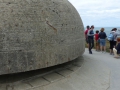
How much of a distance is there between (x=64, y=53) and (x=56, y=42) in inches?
20.7

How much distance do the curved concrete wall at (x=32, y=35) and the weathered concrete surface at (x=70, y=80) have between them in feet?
1.75

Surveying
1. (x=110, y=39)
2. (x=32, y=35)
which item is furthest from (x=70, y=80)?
(x=110, y=39)

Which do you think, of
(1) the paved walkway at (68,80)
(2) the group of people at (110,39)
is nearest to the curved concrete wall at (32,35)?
(1) the paved walkway at (68,80)

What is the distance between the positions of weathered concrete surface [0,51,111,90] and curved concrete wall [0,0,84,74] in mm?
534

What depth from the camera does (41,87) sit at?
5.42 meters

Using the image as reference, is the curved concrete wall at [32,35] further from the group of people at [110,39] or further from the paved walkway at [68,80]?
the group of people at [110,39]

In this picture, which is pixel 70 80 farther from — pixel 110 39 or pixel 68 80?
pixel 110 39

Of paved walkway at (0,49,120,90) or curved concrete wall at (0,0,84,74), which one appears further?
paved walkway at (0,49,120,90)

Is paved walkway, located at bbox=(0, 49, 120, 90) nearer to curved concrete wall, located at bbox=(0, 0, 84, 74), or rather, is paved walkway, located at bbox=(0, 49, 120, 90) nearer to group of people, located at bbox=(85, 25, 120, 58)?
curved concrete wall, located at bbox=(0, 0, 84, 74)

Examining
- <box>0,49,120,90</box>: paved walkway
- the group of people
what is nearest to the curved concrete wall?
<box>0,49,120,90</box>: paved walkway

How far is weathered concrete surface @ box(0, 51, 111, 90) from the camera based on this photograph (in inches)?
216

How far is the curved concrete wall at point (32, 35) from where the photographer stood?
5086 millimetres

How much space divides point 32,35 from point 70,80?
2.02 metres

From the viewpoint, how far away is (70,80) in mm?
6066
